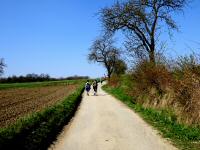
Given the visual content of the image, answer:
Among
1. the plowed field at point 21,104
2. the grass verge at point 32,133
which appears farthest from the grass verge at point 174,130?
the plowed field at point 21,104

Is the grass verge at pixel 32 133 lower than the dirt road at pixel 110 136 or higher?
higher

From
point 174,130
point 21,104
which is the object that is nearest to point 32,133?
point 174,130

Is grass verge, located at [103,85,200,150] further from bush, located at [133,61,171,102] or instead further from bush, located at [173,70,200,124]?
bush, located at [133,61,171,102]

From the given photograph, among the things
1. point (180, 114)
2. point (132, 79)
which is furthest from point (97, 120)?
point (132, 79)

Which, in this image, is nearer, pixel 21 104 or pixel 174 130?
pixel 174 130

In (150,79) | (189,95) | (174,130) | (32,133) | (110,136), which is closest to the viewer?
(32,133)

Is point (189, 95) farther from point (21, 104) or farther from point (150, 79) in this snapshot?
point (21, 104)

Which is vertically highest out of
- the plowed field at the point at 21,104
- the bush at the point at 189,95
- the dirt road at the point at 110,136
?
the bush at the point at 189,95

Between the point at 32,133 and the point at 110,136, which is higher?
the point at 32,133

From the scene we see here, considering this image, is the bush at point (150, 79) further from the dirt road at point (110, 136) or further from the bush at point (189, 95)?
the dirt road at point (110, 136)

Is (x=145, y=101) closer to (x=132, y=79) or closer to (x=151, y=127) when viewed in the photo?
(x=132, y=79)

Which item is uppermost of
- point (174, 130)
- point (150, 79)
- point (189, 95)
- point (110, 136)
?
point (150, 79)

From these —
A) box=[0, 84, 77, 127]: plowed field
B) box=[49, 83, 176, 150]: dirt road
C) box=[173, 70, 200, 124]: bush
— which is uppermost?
box=[173, 70, 200, 124]: bush

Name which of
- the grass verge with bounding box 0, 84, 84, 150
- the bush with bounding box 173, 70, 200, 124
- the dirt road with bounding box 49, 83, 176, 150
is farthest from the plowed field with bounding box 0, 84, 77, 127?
the bush with bounding box 173, 70, 200, 124
